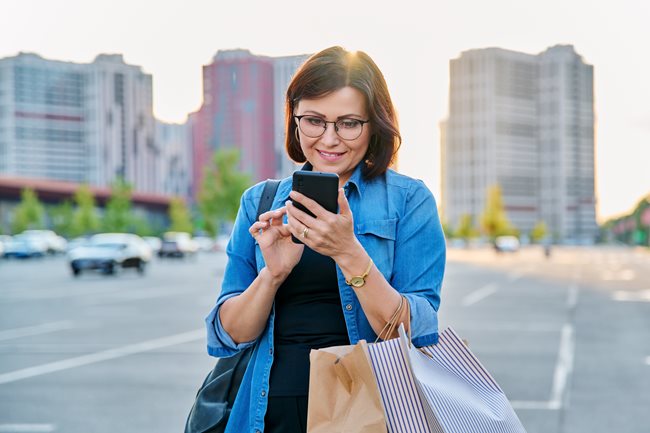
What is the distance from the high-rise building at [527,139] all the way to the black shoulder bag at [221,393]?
165954 mm

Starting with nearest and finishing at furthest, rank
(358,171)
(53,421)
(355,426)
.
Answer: (355,426), (358,171), (53,421)

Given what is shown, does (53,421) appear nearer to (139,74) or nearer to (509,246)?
(509,246)

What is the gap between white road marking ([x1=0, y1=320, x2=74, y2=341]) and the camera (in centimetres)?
1213

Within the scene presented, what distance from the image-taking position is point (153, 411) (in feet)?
22.3

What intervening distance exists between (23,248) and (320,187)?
5549 cm

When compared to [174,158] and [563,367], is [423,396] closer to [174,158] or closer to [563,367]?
[563,367]

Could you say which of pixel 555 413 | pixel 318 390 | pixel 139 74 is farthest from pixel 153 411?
pixel 139 74

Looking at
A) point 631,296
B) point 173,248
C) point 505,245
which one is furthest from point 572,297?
point 505,245

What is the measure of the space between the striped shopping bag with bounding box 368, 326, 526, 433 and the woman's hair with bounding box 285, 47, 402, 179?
545 mm

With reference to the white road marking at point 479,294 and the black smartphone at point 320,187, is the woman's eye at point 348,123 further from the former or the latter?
the white road marking at point 479,294

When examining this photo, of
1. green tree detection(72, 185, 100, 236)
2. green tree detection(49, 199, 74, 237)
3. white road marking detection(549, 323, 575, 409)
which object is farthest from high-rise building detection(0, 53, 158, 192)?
white road marking detection(549, 323, 575, 409)

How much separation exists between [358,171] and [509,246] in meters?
75.0

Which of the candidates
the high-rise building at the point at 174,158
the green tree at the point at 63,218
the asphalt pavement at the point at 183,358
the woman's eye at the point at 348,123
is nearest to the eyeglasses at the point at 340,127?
the woman's eye at the point at 348,123

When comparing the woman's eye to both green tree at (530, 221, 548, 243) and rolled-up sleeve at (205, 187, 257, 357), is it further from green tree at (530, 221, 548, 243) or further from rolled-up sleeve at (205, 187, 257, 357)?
green tree at (530, 221, 548, 243)
